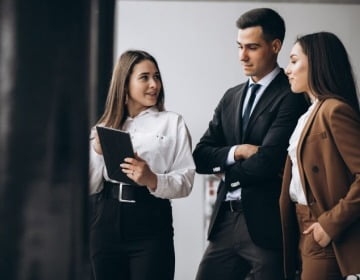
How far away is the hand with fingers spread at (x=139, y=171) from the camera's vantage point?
9.86 ft

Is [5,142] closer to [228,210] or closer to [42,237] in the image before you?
[42,237]

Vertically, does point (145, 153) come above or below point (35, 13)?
below

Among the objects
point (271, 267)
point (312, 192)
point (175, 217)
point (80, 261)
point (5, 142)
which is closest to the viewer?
point (5, 142)

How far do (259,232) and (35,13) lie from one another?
1.23 metres

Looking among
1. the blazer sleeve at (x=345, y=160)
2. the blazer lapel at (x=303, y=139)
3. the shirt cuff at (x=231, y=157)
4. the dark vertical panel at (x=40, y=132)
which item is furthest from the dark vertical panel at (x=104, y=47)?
the dark vertical panel at (x=40, y=132)

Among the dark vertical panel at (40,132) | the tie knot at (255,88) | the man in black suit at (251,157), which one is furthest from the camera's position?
the tie knot at (255,88)

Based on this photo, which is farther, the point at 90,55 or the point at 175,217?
the point at 175,217

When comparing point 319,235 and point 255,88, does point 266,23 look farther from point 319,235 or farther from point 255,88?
point 319,235

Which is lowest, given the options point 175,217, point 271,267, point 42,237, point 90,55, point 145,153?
point 175,217

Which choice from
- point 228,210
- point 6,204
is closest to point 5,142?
point 6,204

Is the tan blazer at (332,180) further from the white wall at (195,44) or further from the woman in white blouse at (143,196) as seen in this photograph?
the white wall at (195,44)

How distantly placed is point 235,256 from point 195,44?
13.5ft

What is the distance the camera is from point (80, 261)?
2652 mm

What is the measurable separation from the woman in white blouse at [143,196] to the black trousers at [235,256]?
187 millimetres
